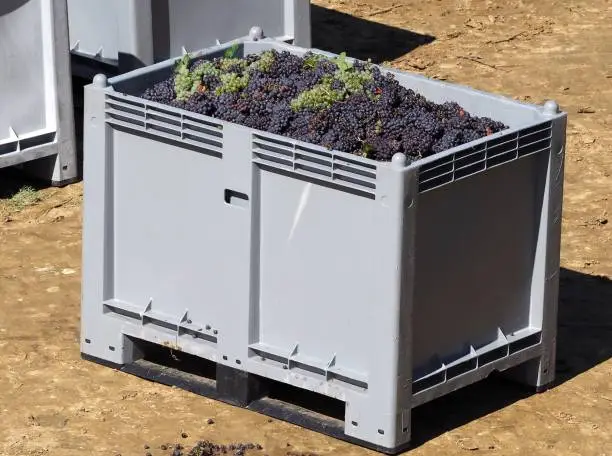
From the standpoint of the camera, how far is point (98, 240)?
700cm

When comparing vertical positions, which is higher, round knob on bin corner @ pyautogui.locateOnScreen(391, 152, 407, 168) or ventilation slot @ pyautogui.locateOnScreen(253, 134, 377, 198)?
round knob on bin corner @ pyautogui.locateOnScreen(391, 152, 407, 168)

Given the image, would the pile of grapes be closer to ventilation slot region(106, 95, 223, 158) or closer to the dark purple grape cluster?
ventilation slot region(106, 95, 223, 158)

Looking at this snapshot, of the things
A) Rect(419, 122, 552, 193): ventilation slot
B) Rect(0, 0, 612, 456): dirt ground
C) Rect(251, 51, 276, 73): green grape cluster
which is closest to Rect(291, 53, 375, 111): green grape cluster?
Rect(251, 51, 276, 73): green grape cluster

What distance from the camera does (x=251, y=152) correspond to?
640cm

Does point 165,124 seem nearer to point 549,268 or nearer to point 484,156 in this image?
point 484,156

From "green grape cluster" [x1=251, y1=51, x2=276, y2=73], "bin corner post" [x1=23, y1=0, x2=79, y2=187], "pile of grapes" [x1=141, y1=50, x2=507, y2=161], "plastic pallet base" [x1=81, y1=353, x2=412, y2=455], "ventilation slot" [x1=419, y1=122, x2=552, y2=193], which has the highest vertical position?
"green grape cluster" [x1=251, y1=51, x2=276, y2=73]

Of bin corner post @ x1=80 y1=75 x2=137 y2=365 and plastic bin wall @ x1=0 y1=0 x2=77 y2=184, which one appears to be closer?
bin corner post @ x1=80 y1=75 x2=137 y2=365

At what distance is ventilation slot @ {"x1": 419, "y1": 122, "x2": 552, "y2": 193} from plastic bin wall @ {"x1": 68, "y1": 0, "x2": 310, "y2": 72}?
12.0 ft

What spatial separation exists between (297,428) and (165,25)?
3.77 m

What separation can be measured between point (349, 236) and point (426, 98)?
106 cm

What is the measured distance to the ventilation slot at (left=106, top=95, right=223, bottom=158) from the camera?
6.53 metres

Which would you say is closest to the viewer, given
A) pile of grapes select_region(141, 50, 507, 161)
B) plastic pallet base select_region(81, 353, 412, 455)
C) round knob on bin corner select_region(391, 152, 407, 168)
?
round knob on bin corner select_region(391, 152, 407, 168)

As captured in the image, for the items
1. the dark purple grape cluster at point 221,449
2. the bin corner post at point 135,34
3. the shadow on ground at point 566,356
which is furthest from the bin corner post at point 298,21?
the dark purple grape cluster at point 221,449

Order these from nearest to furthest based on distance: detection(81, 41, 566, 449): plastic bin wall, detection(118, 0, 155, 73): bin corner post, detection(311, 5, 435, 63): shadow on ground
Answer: detection(81, 41, 566, 449): plastic bin wall, detection(118, 0, 155, 73): bin corner post, detection(311, 5, 435, 63): shadow on ground
